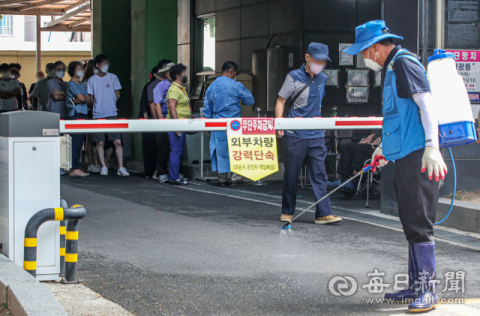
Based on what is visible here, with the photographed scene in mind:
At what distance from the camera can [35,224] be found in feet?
14.7

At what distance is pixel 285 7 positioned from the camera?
13.0m

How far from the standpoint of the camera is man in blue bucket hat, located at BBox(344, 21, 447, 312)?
405cm

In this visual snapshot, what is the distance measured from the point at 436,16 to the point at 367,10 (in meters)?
5.18

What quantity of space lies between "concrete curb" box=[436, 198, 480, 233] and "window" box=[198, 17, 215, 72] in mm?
8584

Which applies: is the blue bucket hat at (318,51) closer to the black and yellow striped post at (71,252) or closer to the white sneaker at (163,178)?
the black and yellow striped post at (71,252)

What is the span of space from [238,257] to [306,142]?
214cm

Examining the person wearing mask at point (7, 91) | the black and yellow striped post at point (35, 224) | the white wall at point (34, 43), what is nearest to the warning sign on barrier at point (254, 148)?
the black and yellow striped post at point (35, 224)

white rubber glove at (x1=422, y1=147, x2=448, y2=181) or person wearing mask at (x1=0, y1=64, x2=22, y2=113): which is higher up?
person wearing mask at (x1=0, y1=64, x2=22, y2=113)

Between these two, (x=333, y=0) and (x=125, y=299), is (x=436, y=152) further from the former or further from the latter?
(x=333, y=0)

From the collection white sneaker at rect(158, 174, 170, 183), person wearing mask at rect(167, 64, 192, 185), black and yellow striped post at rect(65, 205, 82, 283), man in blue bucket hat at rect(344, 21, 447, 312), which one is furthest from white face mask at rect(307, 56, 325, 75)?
white sneaker at rect(158, 174, 170, 183)

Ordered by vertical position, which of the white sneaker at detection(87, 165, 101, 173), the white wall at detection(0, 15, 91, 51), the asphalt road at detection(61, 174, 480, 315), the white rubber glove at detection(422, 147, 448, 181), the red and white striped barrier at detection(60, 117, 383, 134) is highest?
the white wall at detection(0, 15, 91, 51)

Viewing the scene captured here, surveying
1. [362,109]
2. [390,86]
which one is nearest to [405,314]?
[390,86]

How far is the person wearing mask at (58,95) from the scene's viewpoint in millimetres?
12117

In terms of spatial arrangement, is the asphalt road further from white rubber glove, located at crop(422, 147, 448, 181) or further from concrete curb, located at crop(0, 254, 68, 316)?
white rubber glove, located at crop(422, 147, 448, 181)
